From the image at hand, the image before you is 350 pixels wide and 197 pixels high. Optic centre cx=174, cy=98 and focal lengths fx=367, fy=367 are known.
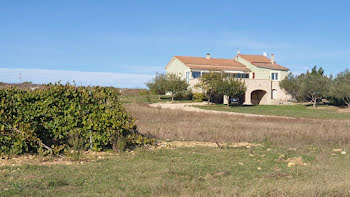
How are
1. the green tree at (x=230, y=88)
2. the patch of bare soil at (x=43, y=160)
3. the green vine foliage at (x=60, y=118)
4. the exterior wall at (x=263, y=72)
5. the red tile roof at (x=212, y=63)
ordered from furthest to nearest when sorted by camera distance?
the exterior wall at (x=263, y=72), the red tile roof at (x=212, y=63), the green tree at (x=230, y=88), the green vine foliage at (x=60, y=118), the patch of bare soil at (x=43, y=160)

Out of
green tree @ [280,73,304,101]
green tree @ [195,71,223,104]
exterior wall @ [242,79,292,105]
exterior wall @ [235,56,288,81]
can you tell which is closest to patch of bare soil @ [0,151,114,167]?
green tree @ [195,71,223,104]

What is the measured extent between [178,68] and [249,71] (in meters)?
11.8

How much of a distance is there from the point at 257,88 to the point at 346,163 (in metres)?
44.9

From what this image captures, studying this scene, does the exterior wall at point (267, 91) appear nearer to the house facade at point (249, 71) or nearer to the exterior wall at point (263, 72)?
the house facade at point (249, 71)

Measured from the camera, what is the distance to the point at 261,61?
6316 centimetres

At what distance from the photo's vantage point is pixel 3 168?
854cm

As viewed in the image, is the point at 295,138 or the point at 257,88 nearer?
the point at 295,138

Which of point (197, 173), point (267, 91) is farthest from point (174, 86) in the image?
point (197, 173)

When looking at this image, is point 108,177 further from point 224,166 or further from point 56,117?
point 56,117

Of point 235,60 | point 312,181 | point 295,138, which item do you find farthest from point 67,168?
point 235,60

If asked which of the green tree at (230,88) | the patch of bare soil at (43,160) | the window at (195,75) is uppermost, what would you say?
the window at (195,75)

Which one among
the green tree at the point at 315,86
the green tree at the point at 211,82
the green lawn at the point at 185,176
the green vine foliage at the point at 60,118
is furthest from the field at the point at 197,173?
the green tree at the point at 315,86

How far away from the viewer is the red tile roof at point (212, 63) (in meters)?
57.4

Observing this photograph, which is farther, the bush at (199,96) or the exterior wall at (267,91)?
the exterior wall at (267,91)
